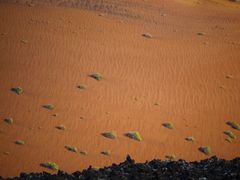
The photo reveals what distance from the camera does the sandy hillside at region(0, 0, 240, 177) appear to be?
7520 millimetres

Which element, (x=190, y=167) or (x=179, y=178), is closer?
(x=179, y=178)

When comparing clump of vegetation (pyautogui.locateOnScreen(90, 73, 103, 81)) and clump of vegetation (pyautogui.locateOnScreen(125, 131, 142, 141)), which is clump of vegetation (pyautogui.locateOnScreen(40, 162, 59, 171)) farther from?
clump of vegetation (pyautogui.locateOnScreen(90, 73, 103, 81))

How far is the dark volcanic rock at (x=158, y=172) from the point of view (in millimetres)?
5617

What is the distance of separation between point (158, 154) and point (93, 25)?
7.13m

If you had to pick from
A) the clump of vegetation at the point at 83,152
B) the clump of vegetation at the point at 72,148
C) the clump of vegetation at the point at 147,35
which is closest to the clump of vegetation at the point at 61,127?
the clump of vegetation at the point at 72,148

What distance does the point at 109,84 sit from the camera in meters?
9.66

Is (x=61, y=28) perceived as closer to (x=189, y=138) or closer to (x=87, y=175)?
(x=189, y=138)

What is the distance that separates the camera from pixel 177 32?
13828 mm

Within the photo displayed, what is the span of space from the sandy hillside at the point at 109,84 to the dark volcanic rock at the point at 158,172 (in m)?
0.92

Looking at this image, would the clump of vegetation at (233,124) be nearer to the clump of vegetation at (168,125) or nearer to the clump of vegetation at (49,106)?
the clump of vegetation at (168,125)

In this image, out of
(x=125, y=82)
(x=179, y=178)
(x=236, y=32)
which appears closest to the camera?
(x=179, y=178)

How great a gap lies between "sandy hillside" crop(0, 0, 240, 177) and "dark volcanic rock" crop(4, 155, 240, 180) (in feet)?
3.03

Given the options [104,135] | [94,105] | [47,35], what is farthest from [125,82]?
[47,35]

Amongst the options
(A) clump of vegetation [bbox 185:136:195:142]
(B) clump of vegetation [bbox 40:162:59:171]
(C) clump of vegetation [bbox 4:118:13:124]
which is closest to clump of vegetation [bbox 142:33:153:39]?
(A) clump of vegetation [bbox 185:136:195:142]
